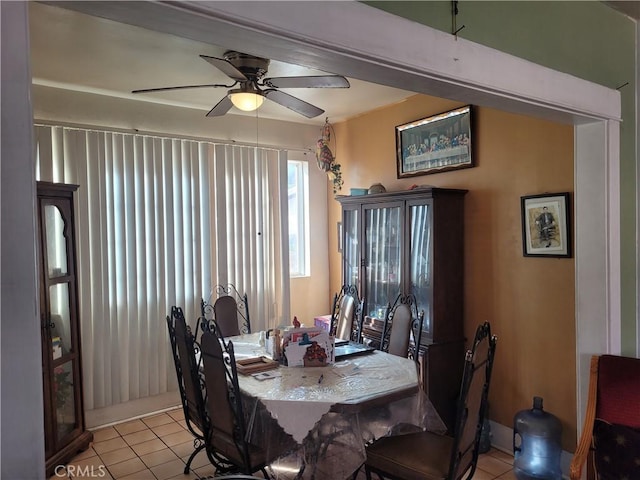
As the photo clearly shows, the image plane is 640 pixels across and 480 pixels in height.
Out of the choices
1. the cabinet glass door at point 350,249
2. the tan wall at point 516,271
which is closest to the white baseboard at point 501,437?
the tan wall at point 516,271

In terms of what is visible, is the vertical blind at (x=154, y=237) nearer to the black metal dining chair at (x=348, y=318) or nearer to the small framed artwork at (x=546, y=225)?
the black metal dining chair at (x=348, y=318)

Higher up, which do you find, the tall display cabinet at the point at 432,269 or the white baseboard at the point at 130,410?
the tall display cabinet at the point at 432,269

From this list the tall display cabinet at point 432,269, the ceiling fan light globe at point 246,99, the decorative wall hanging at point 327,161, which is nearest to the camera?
the ceiling fan light globe at point 246,99

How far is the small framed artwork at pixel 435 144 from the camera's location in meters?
3.38

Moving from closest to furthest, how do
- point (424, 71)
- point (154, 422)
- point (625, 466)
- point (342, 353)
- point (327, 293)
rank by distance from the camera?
point (424, 71), point (625, 466), point (342, 353), point (154, 422), point (327, 293)

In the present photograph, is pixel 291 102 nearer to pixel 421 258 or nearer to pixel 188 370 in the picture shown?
pixel 421 258

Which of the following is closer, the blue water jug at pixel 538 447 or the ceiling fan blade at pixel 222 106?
the blue water jug at pixel 538 447

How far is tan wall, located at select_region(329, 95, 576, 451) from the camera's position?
2828mm

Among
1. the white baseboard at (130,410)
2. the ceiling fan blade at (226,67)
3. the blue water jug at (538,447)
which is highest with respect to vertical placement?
the ceiling fan blade at (226,67)

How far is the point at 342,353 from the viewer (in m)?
2.78

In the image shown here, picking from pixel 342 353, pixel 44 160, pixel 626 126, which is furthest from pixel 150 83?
pixel 626 126

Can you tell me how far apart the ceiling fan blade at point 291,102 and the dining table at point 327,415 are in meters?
1.63

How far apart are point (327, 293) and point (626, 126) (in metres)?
3.35

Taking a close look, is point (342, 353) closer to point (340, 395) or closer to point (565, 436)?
point (340, 395)
